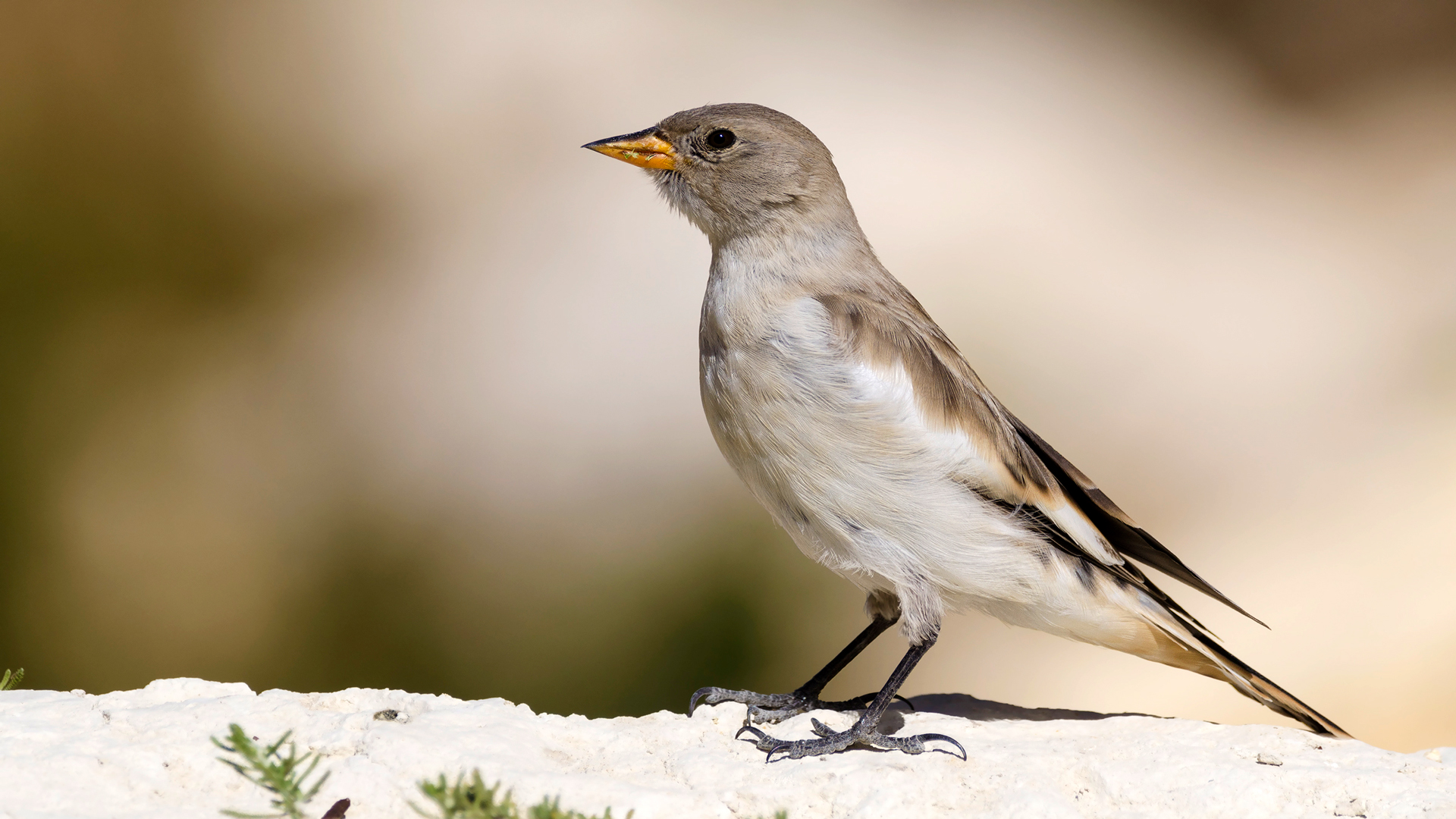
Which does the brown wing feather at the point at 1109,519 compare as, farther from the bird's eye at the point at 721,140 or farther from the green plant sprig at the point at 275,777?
the green plant sprig at the point at 275,777

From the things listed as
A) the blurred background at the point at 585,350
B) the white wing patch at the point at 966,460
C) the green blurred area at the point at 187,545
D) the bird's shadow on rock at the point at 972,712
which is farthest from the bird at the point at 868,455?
the blurred background at the point at 585,350

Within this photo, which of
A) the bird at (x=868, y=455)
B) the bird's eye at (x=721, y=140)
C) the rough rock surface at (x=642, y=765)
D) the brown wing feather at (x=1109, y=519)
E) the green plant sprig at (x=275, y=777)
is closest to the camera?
the green plant sprig at (x=275, y=777)

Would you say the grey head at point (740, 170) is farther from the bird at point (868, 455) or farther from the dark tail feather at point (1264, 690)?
the dark tail feather at point (1264, 690)

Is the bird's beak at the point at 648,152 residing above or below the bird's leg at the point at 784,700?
above

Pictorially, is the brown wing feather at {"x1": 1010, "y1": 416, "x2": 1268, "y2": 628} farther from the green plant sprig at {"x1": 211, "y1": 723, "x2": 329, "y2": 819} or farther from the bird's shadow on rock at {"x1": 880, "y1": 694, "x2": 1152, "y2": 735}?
the green plant sprig at {"x1": 211, "y1": 723, "x2": 329, "y2": 819}

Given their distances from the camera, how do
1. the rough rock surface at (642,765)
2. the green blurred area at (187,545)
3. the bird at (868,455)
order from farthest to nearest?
the green blurred area at (187,545), the bird at (868,455), the rough rock surface at (642,765)

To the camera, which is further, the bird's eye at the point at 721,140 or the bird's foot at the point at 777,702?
the bird's eye at the point at 721,140
